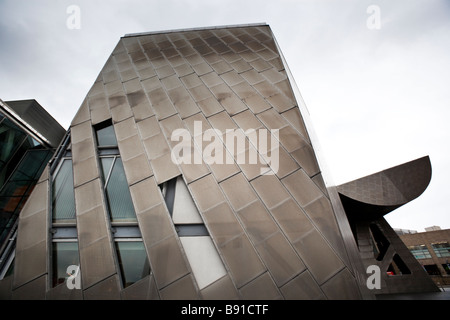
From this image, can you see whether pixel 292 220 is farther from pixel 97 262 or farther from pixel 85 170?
pixel 85 170

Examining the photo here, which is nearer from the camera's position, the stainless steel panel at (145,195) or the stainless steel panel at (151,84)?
the stainless steel panel at (145,195)

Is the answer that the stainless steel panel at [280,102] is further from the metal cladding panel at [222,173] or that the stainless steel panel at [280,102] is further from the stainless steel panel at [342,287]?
the stainless steel panel at [342,287]

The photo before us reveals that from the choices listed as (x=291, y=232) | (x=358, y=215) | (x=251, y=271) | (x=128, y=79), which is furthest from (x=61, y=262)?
(x=358, y=215)

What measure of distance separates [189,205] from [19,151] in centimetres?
1144

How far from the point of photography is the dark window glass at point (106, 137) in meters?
7.88

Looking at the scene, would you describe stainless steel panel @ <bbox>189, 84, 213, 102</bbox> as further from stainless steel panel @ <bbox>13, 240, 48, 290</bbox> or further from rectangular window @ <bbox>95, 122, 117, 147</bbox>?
stainless steel panel @ <bbox>13, 240, 48, 290</bbox>

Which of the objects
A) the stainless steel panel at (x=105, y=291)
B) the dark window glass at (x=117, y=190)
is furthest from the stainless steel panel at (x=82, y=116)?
the stainless steel panel at (x=105, y=291)

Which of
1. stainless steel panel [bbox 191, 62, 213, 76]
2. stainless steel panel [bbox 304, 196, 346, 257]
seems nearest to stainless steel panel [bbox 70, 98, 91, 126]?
stainless steel panel [bbox 191, 62, 213, 76]

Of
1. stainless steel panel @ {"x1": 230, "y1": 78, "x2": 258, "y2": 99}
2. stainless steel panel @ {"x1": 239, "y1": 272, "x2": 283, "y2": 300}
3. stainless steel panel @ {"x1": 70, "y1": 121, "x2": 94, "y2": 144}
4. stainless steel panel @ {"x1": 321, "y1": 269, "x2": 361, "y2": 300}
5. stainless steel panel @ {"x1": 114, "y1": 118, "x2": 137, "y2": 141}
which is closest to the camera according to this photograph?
stainless steel panel @ {"x1": 321, "y1": 269, "x2": 361, "y2": 300}

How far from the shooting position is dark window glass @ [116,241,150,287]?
16.9ft

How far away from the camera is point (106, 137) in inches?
319

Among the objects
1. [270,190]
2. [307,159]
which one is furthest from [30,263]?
[307,159]

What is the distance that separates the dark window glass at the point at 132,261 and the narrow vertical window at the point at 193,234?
3.68 ft

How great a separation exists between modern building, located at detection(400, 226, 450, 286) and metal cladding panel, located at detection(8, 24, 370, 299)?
197 ft
